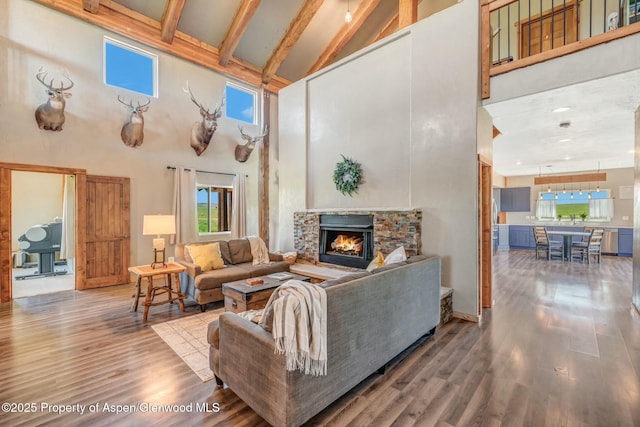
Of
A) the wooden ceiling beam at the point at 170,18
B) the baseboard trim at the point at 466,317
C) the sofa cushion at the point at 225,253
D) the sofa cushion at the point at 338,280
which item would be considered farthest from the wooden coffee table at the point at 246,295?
the wooden ceiling beam at the point at 170,18

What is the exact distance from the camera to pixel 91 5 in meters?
5.02

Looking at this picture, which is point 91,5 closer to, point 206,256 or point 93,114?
point 93,114

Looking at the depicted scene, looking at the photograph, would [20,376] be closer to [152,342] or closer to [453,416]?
[152,342]

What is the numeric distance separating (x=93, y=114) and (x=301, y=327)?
5.90m

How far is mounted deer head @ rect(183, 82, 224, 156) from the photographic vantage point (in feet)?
20.4

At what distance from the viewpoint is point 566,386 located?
236cm

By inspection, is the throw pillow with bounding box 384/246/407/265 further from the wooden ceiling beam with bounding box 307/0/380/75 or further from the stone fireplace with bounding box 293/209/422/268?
the wooden ceiling beam with bounding box 307/0/380/75

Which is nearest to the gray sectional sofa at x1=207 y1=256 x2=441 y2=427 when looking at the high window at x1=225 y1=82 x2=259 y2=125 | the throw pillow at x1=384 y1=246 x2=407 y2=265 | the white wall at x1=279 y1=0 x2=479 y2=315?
the throw pillow at x1=384 y1=246 x2=407 y2=265

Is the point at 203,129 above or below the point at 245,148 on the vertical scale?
above

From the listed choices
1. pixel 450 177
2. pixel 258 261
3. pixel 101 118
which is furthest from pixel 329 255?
pixel 101 118

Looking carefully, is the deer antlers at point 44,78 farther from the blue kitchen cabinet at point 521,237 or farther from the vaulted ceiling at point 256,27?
the blue kitchen cabinet at point 521,237

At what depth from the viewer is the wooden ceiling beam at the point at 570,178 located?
29.8 feet

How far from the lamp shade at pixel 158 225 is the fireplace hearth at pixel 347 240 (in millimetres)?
2736

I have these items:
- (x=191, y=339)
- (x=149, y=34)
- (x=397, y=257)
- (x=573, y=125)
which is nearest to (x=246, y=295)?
(x=191, y=339)
